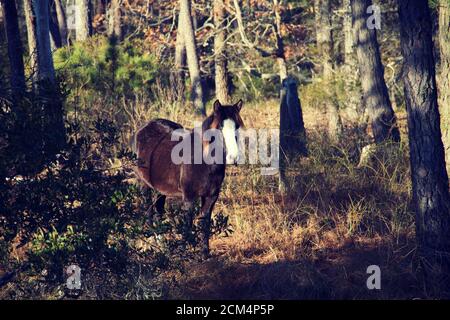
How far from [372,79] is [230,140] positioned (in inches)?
228

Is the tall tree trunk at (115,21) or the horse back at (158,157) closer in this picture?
the horse back at (158,157)

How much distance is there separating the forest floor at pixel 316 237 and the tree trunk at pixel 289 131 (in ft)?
0.67

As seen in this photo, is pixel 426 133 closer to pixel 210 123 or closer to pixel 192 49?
pixel 210 123

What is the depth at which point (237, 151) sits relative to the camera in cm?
786

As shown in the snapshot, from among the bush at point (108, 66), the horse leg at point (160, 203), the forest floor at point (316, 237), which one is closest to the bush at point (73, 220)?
the forest floor at point (316, 237)

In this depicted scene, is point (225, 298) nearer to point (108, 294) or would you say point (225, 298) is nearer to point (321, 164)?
point (108, 294)

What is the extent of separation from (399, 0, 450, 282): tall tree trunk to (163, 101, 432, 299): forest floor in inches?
16.0

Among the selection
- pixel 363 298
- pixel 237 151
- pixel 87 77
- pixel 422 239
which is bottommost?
pixel 363 298

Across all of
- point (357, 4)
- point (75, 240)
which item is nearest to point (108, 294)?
point (75, 240)

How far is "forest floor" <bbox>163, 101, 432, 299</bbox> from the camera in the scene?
706cm

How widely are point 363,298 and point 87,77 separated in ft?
34.6

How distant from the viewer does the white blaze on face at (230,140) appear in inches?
309

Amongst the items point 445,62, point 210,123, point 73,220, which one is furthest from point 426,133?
point 73,220

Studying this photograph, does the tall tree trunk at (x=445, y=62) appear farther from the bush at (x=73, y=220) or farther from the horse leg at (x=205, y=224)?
the bush at (x=73, y=220)
